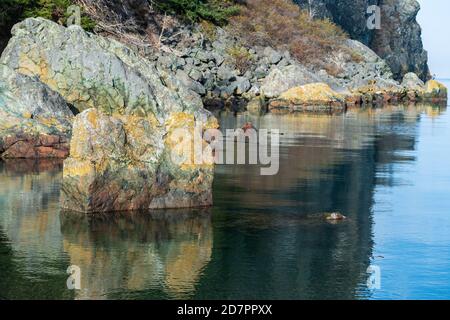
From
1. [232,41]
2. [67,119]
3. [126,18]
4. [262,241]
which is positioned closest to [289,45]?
[232,41]

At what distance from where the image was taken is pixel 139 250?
57.1 ft

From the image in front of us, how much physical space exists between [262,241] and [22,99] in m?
15.8

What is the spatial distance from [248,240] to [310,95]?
51.7 m

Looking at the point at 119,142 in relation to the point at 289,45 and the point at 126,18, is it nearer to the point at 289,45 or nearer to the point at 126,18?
the point at 126,18

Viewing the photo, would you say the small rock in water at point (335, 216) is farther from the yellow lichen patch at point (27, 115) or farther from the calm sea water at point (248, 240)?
the yellow lichen patch at point (27, 115)

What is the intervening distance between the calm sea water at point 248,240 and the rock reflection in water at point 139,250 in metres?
0.02

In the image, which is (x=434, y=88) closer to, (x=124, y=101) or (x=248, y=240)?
(x=124, y=101)

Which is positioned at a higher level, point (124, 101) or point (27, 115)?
point (124, 101)

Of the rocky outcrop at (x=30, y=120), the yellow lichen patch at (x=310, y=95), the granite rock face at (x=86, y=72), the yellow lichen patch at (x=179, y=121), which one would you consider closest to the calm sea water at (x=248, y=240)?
the rocky outcrop at (x=30, y=120)

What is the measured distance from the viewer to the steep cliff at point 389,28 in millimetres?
111812

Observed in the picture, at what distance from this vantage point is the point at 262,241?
18219mm

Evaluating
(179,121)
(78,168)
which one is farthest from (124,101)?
(78,168)
